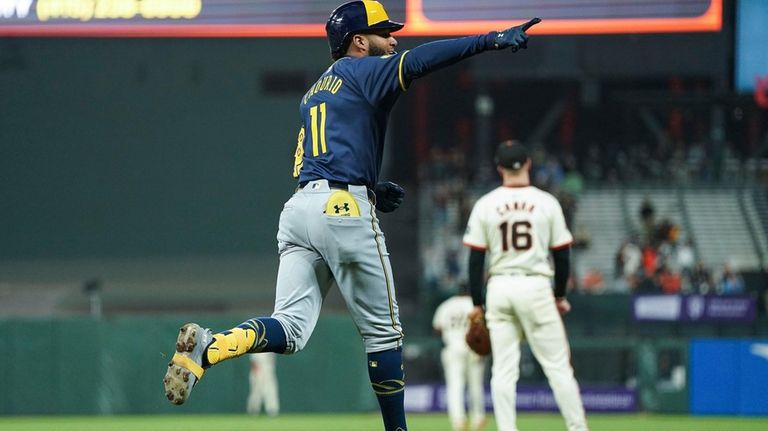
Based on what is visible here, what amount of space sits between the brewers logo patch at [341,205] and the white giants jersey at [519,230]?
197 cm

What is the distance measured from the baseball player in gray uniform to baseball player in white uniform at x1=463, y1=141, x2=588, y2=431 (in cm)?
173

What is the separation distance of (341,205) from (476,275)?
2.09m

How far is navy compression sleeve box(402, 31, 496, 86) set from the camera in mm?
4504

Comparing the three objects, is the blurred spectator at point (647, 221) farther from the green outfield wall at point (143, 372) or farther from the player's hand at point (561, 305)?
the player's hand at point (561, 305)

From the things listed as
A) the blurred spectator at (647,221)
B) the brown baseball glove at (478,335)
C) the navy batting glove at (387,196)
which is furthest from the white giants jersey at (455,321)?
the blurred spectator at (647,221)

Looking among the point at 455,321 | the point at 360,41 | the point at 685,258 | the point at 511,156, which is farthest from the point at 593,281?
the point at 360,41

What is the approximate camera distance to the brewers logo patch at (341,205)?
4836 millimetres

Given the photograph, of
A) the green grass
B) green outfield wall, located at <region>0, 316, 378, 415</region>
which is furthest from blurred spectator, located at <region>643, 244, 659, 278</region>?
green outfield wall, located at <region>0, 316, 378, 415</region>

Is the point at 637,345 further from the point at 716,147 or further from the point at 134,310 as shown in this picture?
the point at 134,310

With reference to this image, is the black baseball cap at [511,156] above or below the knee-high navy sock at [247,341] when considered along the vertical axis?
above

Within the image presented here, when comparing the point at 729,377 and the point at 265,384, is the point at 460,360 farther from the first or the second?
the point at 729,377

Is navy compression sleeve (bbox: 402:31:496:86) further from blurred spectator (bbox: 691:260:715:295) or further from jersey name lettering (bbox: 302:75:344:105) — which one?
blurred spectator (bbox: 691:260:715:295)

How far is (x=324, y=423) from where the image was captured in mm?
11344

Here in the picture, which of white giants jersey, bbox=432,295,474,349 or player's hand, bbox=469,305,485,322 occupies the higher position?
player's hand, bbox=469,305,485,322
